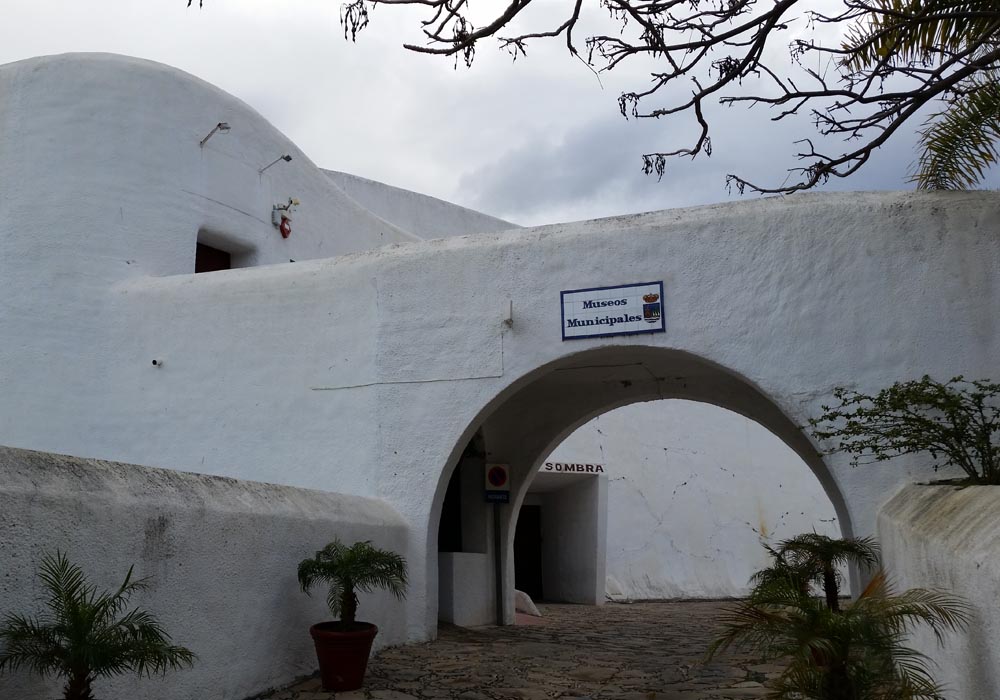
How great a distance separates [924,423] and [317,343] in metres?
5.29

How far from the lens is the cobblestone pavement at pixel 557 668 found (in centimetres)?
627

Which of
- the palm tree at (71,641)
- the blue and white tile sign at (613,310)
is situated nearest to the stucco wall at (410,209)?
the blue and white tile sign at (613,310)

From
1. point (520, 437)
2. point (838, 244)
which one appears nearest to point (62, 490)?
point (838, 244)

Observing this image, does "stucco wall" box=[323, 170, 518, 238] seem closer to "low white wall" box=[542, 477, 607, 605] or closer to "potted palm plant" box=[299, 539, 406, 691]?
"low white wall" box=[542, 477, 607, 605]

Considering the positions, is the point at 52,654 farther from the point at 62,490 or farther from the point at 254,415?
the point at 254,415

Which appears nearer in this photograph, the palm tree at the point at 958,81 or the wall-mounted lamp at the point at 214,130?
the palm tree at the point at 958,81

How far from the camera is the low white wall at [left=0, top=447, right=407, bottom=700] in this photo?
426 centimetres

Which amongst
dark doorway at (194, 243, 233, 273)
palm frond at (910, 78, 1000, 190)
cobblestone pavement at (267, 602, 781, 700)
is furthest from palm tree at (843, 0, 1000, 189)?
dark doorway at (194, 243, 233, 273)

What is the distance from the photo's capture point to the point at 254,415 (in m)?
9.24

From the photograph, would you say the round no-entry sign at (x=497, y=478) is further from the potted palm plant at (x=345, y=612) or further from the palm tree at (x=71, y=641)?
the palm tree at (x=71, y=641)

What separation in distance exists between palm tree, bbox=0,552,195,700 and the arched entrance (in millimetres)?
5220

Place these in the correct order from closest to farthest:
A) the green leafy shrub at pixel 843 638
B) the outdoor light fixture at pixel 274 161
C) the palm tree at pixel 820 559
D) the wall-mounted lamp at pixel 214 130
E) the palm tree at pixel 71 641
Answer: the green leafy shrub at pixel 843 638 → the palm tree at pixel 71 641 → the palm tree at pixel 820 559 → the wall-mounted lamp at pixel 214 130 → the outdoor light fixture at pixel 274 161

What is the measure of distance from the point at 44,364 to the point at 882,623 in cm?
884

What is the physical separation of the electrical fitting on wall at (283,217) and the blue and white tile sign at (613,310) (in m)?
4.99
